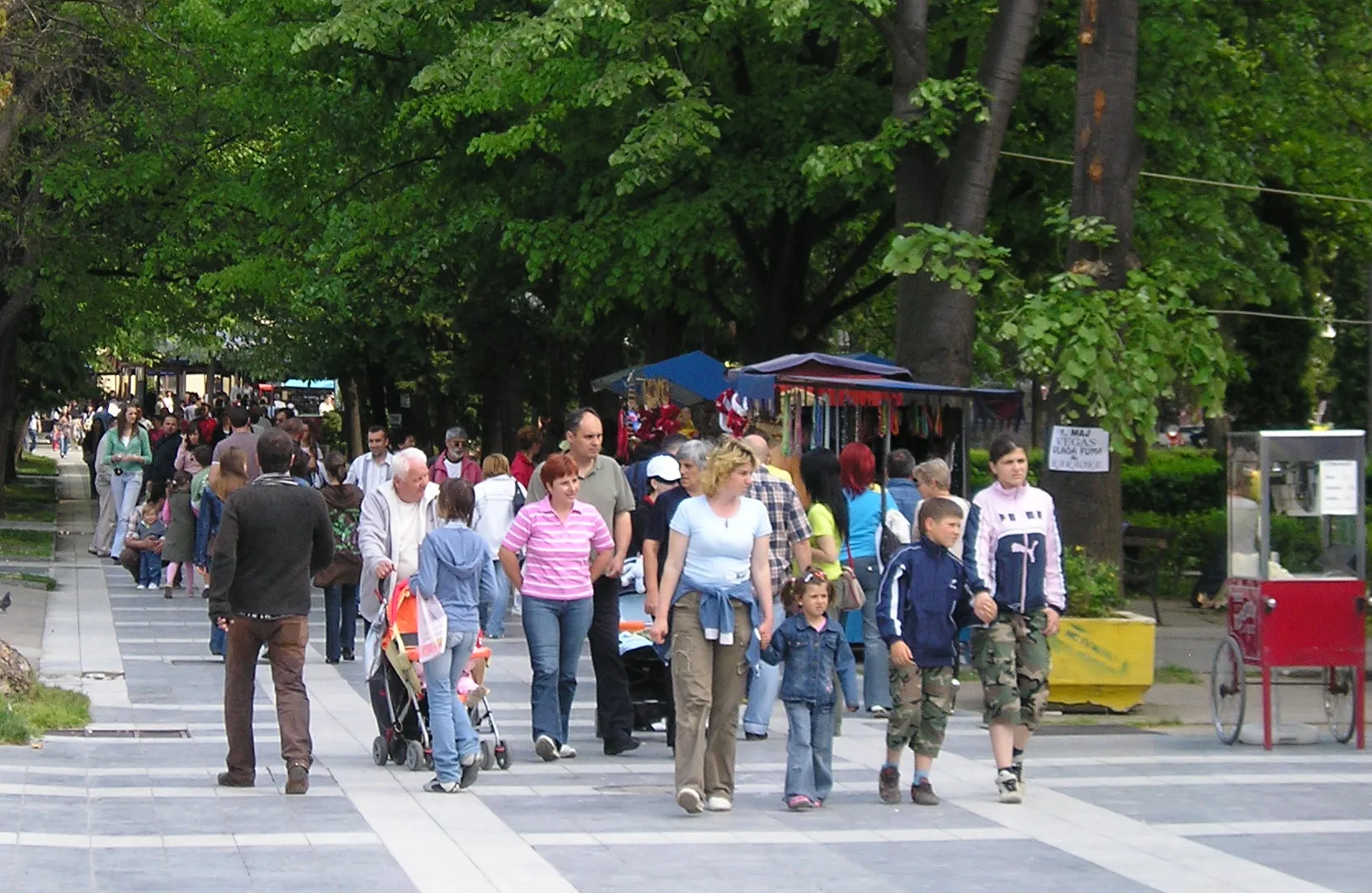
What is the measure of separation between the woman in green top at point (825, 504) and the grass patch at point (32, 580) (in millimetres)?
12114

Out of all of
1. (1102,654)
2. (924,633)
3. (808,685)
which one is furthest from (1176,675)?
(808,685)

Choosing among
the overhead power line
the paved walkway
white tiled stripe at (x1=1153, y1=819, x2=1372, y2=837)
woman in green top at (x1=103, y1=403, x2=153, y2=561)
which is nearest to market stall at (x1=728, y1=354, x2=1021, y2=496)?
the paved walkway

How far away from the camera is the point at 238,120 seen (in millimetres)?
31219

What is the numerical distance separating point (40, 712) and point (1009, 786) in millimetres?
5887

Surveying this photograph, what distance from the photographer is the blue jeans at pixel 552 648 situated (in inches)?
435

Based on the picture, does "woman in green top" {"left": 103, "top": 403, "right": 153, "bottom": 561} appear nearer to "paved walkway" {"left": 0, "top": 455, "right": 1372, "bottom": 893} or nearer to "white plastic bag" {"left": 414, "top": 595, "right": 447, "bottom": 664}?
"paved walkway" {"left": 0, "top": 455, "right": 1372, "bottom": 893}

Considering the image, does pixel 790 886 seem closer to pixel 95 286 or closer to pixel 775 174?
pixel 775 174

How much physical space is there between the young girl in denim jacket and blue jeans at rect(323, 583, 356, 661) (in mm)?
6747

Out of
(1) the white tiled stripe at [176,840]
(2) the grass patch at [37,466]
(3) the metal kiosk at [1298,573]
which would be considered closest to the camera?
(1) the white tiled stripe at [176,840]

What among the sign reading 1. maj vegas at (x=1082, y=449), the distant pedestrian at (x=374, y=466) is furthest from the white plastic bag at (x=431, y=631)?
the distant pedestrian at (x=374, y=466)

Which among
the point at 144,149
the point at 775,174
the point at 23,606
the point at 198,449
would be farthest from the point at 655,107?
the point at 144,149

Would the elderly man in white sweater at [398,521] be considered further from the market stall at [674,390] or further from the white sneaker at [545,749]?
the market stall at [674,390]

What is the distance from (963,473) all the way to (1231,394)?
17221 mm

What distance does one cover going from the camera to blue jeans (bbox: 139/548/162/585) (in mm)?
22484
